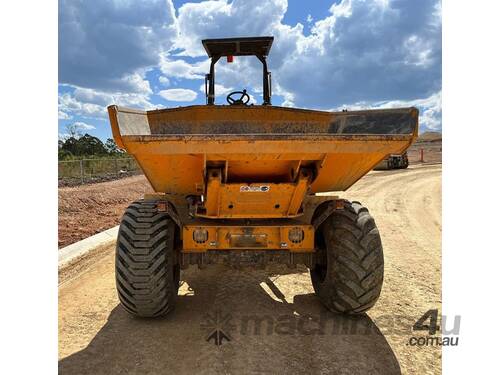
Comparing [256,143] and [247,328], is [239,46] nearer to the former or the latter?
[256,143]

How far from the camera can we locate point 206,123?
4270mm

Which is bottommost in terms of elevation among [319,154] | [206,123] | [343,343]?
[343,343]

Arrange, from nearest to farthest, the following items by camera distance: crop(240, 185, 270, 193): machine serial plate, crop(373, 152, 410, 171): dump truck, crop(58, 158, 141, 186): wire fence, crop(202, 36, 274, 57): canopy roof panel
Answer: crop(240, 185, 270, 193): machine serial plate, crop(202, 36, 274, 57): canopy roof panel, crop(58, 158, 141, 186): wire fence, crop(373, 152, 410, 171): dump truck

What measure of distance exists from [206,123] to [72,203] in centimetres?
716

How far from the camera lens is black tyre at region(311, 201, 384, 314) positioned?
3438 millimetres

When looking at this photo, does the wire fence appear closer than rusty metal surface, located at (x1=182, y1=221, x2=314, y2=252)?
No

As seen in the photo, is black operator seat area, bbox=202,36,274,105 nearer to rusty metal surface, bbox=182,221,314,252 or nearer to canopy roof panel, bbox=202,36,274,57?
canopy roof panel, bbox=202,36,274,57

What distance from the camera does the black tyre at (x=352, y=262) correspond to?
3.44m

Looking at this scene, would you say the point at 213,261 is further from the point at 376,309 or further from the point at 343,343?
the point at 376,309

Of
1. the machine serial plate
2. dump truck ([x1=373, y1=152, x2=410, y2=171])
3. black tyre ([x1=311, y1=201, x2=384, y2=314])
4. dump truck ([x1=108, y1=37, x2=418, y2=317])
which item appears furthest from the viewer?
dump truck ([x1=373, y1=152, x2=410, y2=171])

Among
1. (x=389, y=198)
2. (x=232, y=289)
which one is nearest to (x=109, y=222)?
(x=232, y=289)

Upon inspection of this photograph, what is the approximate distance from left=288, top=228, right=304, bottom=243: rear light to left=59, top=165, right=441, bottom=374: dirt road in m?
0.80

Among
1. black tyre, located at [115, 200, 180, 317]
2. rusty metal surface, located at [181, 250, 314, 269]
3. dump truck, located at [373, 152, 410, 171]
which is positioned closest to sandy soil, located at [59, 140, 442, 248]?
black tyre, located at [115, 200, 180, 317]

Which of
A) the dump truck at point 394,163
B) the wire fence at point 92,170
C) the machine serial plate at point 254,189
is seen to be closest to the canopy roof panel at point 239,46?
the machine serial plate at point 254,189
